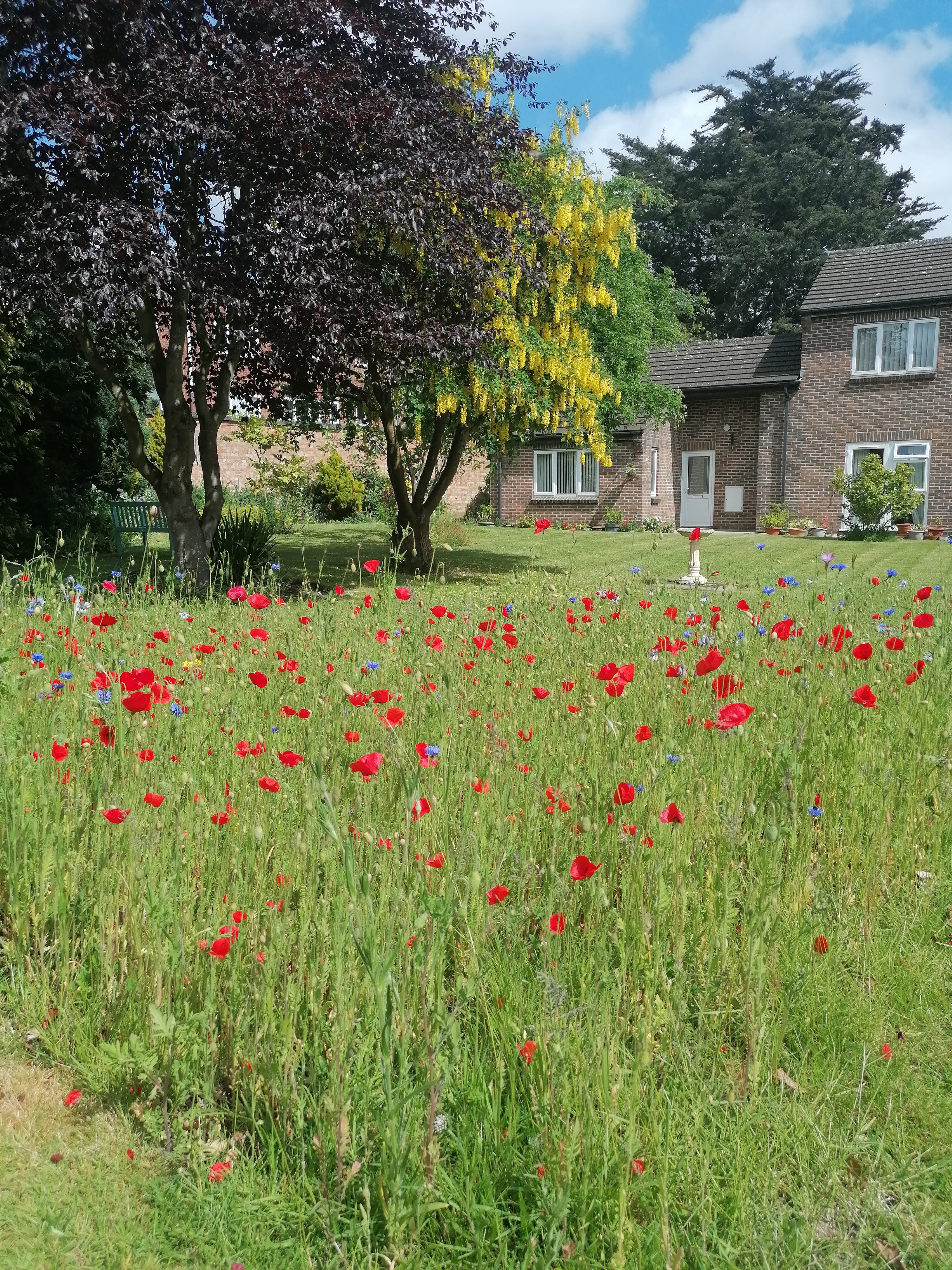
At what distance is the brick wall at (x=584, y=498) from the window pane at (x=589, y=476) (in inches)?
5.9

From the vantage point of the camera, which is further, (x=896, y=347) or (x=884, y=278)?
(x=884, y=278)

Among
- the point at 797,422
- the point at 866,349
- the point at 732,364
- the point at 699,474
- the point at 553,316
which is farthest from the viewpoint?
the point at 699,474

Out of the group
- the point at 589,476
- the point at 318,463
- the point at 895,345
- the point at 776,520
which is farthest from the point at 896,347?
the point at 318,463

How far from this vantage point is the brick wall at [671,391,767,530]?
25.2m

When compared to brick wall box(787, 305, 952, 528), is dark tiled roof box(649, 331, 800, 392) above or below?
above

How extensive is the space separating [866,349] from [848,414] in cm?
163

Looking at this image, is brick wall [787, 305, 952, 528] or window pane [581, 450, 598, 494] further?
window pane [581, 450, 598, 494]

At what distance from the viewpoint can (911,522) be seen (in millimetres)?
22531

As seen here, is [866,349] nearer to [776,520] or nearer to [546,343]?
[776,520]

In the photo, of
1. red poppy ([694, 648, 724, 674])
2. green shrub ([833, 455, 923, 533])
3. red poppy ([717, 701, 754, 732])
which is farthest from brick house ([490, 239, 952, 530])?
red poppy ([717, 701, 754, 732])

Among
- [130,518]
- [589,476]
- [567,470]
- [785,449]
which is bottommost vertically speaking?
[130,518]

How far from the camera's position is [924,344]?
22.8 meters

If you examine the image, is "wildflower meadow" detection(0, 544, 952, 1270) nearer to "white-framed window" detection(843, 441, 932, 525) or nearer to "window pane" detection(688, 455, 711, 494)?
"white-framed window" detection(843, 441, 932, 525)

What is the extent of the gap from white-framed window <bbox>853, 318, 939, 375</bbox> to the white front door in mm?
4458
